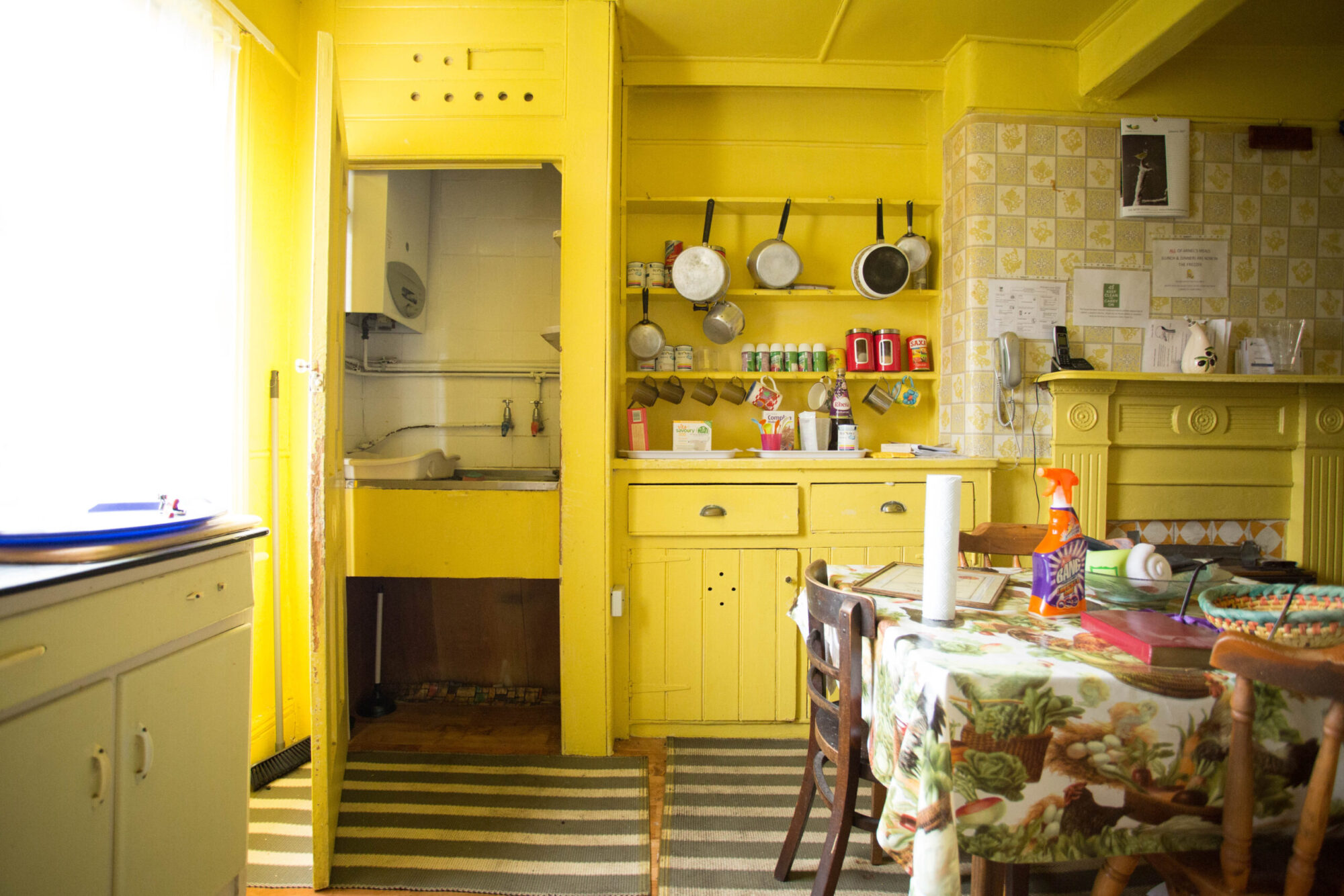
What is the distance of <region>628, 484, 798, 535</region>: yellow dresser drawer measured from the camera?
238 centimetres

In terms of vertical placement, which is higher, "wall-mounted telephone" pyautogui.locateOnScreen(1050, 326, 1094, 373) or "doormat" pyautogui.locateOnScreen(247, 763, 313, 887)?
"wall-mounted telephone" pyautogui.locateOnScreen(1050, 326, 1094, 373)

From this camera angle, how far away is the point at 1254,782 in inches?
36.4

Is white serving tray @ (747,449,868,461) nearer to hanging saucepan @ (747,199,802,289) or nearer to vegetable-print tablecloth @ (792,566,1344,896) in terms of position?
hanging saucepan @ (747,199,802,289)

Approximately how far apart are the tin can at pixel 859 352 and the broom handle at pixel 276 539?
2247mm

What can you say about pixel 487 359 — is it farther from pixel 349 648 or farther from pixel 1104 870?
pixel 1104 870

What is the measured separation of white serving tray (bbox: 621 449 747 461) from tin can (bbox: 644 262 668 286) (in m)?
0.78

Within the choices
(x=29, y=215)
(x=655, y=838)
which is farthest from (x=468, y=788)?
(x=29, y=215)

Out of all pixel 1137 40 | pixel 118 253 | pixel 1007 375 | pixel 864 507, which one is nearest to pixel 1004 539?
pixel 864 507

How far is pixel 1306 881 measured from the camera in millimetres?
885

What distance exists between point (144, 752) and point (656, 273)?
2239 millimetres

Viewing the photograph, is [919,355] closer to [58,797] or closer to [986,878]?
[986,878]

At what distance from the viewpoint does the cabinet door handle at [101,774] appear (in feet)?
3.52

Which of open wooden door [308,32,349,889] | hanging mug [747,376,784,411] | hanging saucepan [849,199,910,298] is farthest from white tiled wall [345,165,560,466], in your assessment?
hanging saucepan [849,199,910,298]

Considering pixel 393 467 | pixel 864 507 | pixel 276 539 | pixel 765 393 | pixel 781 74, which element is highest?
pixel 781 74
